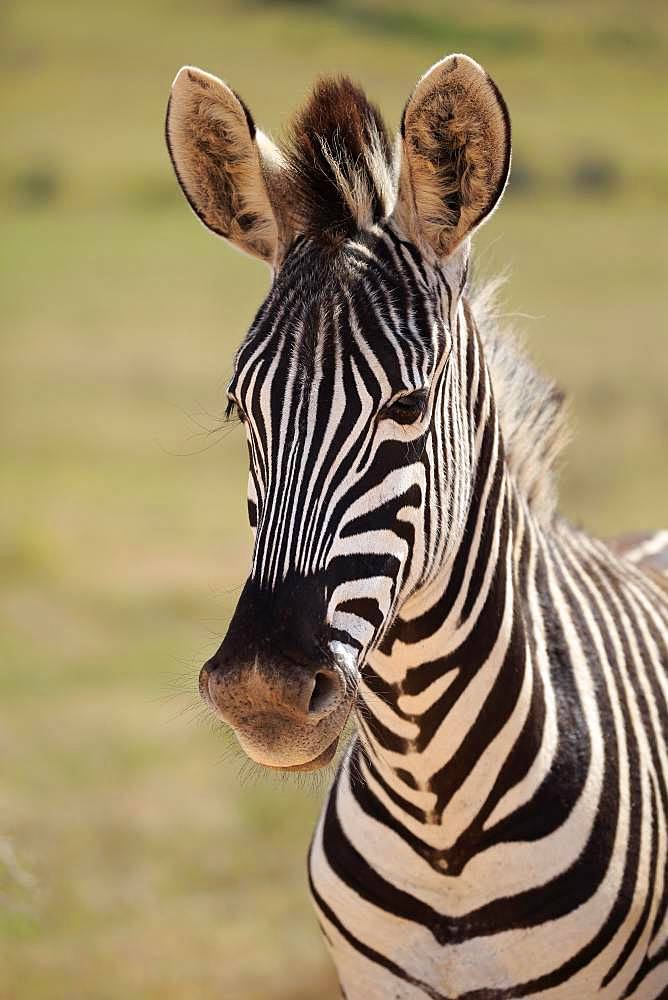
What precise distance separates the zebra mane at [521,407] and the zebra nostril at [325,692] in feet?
3.40

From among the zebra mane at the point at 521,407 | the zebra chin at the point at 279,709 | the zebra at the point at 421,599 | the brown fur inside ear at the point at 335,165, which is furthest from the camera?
the zebra mane at the point at 521,407

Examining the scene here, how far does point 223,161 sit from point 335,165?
0.43 m

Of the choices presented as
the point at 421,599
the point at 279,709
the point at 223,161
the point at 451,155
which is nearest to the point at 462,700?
the point at 421,599

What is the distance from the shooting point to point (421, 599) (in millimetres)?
3025

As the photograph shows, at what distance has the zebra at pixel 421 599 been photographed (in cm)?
268

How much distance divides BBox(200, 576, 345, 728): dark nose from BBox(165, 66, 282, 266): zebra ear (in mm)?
908

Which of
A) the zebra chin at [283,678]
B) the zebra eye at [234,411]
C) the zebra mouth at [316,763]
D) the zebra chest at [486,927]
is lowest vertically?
the zebra chest at [486,927]

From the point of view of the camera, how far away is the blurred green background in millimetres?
7328

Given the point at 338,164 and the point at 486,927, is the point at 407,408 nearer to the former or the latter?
the point at 338,164

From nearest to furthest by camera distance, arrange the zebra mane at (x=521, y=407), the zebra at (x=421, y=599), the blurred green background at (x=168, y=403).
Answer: the zebra at (x=421, y=599) < the zebra mane at (x=521, y=407) < the blurred green background at (x=168, y=403)

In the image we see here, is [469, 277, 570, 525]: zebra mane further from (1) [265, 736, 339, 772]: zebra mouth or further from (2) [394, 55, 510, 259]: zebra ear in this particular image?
(1) [265, 736, 339, 772]: zebra mouth

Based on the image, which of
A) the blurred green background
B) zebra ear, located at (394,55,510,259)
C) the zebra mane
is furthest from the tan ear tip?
the zebra mane

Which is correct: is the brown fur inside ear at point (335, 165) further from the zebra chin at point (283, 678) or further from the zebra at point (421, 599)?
the zebra chin at point (283, 678)

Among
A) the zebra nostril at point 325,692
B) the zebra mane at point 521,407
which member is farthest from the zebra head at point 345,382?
the zebra mane at point 521,407
